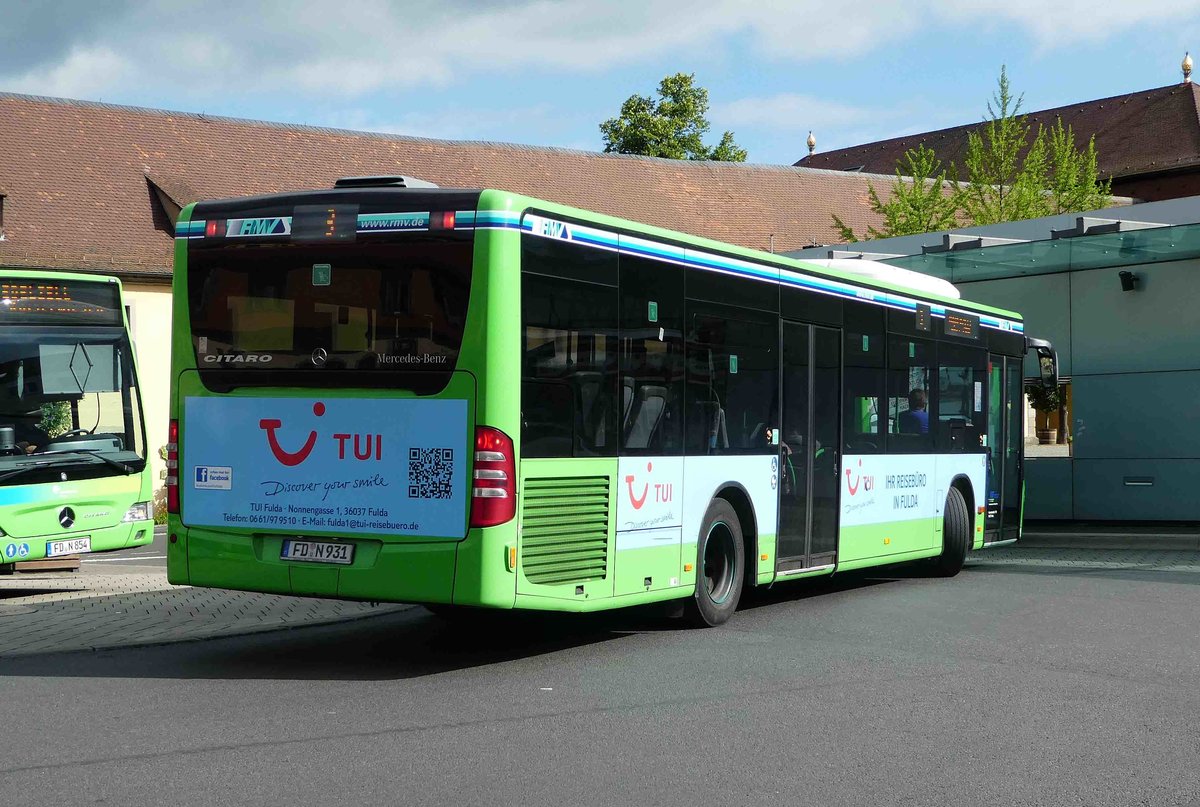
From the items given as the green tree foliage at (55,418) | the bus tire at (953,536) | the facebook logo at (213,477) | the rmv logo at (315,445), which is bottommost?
the bus tire at (953,536)

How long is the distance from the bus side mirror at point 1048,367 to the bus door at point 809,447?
5.62 meters

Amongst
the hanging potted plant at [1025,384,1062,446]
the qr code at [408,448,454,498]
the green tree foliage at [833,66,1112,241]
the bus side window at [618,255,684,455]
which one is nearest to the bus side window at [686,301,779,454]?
the bus side window at [618,255,684,455]

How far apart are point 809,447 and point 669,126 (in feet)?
170

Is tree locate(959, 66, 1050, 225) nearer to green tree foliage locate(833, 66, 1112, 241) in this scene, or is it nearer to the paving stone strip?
green tree foliage locate(833, 66, 1112, 241)

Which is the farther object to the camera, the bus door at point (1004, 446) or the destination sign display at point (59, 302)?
the bus door at point (1004, 446)

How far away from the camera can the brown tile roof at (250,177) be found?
1492 inches

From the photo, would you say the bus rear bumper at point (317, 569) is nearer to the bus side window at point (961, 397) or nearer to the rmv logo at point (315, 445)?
the rmv logo at point (315, 445)

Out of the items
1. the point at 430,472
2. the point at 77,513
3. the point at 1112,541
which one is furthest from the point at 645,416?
the point at 1112,541

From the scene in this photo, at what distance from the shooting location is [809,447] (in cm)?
1291

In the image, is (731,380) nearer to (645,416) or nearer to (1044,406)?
(645,416)

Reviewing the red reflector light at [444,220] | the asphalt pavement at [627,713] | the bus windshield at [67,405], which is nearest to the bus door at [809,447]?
the asphalt pavement at [627,713]

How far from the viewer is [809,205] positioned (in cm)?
5894

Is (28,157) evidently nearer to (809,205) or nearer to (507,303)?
(809,205)

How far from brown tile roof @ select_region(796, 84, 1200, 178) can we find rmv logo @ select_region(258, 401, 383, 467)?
62291 millimetres
